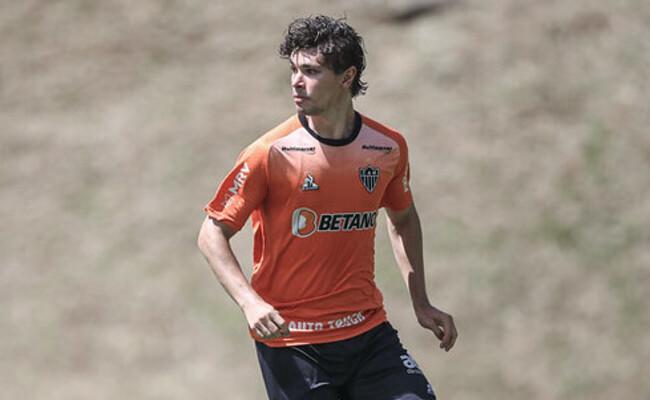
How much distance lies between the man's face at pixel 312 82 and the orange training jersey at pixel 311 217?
0.13 m

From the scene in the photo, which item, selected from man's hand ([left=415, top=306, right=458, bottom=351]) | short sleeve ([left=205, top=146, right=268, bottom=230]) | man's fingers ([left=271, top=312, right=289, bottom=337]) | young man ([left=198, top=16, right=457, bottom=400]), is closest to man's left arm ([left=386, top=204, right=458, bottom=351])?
man's hand ([left=415, top=306, right=458, bottom=351])

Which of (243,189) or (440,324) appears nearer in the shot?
(243,189)

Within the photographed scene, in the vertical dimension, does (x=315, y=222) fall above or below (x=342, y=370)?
above

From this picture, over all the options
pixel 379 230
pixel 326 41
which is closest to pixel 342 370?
pixel 326 41

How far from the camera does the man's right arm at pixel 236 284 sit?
4.75m

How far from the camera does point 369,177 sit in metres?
5.21

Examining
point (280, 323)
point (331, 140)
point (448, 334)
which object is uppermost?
point (331, 140)

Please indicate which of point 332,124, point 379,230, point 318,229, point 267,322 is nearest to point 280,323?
point 267,322

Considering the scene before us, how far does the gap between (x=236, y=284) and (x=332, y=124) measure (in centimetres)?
82

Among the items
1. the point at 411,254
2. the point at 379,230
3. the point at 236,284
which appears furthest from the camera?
the point at 379,230

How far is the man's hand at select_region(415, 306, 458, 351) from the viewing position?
5.43 meters

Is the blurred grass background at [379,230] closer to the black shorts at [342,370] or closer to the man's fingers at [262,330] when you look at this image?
the black shorts at [342,370]

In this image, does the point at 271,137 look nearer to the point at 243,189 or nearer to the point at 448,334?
the point at 243,189

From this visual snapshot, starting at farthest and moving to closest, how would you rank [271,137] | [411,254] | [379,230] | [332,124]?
[379,230]
[411,254]
[332,124]
[271,137]
